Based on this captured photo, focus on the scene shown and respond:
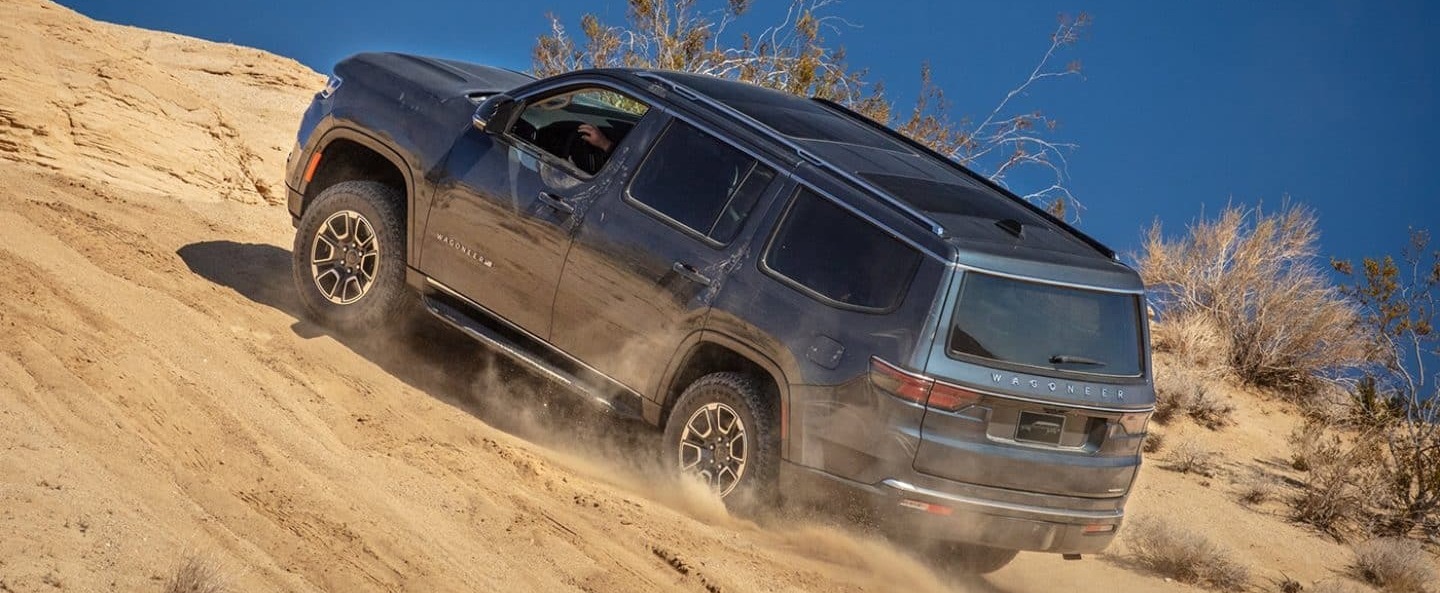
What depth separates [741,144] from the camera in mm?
7129

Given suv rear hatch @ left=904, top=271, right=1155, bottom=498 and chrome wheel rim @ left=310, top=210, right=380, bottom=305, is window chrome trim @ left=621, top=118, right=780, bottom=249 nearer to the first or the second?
suv rear hatch @ left=904, top=271, right=1155, bottom=498

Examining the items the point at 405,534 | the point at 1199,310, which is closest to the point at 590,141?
the point at 405,534

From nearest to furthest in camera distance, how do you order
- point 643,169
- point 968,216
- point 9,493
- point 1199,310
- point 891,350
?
point 9,493, point 891,350, point 968,216, point 643,169, point 1199,310

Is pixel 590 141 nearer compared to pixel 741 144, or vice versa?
pixel 741 144

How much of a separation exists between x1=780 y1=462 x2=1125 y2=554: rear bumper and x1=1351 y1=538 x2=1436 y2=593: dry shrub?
3937 mm

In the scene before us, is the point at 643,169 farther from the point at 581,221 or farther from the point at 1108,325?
the point at 1108,325

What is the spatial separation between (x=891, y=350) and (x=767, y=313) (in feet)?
2.16

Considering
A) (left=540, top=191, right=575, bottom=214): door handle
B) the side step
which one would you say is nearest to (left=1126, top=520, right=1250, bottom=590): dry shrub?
the side step

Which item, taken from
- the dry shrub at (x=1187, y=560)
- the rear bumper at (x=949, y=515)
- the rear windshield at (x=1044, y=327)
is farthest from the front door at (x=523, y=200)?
the dry shrub at (x=1187, y=560)

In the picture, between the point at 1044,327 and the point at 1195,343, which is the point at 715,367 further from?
the point at 1195,343

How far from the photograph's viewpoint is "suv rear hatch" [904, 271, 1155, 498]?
6.33 meters

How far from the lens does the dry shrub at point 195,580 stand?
4.77m

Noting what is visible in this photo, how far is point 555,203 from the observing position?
7.47 metres

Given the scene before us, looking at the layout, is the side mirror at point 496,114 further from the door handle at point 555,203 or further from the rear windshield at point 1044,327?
the rear windshield at point 1044,327
